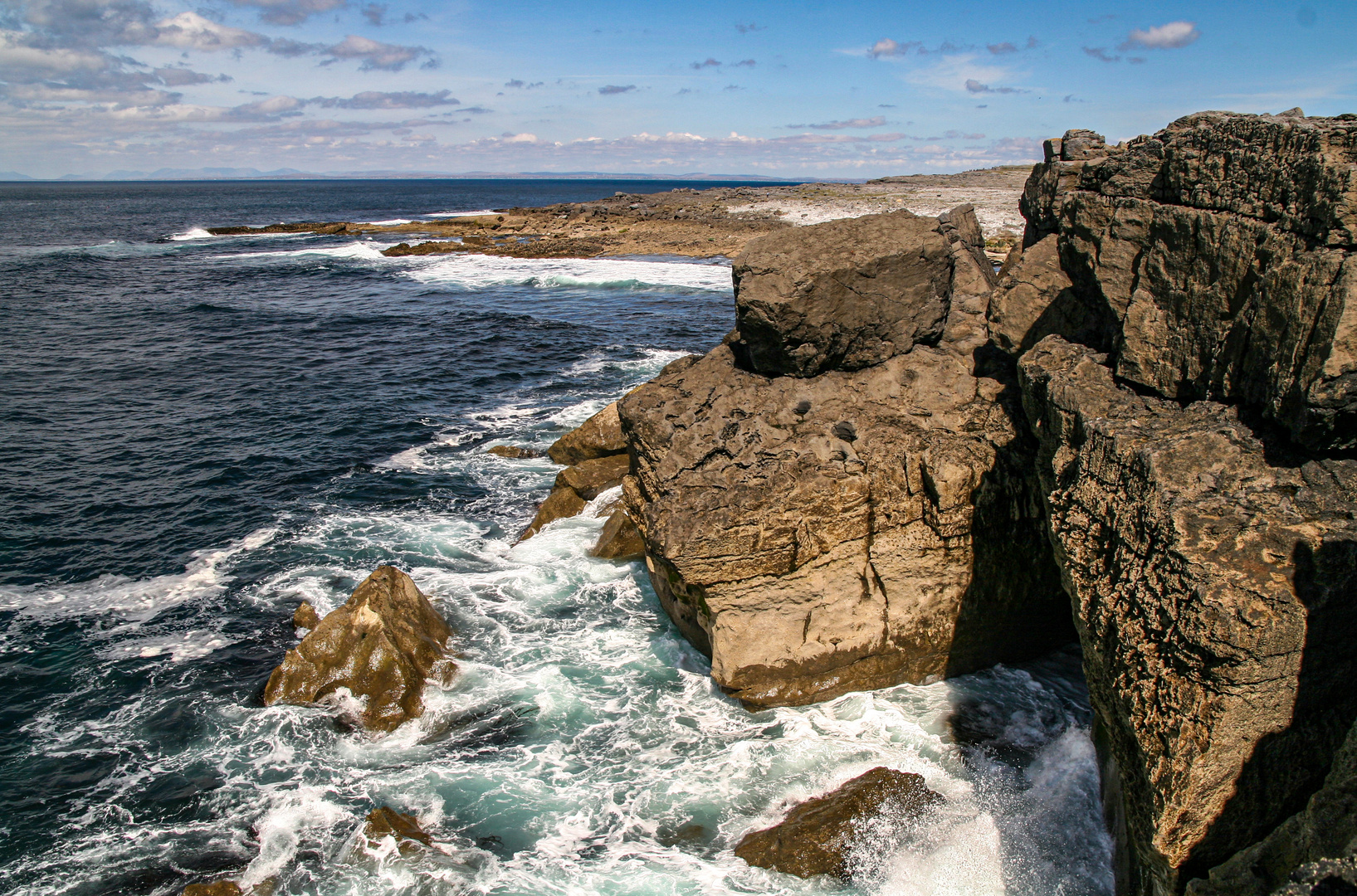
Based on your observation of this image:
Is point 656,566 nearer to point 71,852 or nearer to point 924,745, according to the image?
point 924,745

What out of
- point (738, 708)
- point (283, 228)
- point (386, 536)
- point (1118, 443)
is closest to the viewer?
point (1118, 443)

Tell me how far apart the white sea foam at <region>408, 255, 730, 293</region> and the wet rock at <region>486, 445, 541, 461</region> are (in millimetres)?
28495

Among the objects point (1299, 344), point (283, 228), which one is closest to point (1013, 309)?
point (1299, 344)

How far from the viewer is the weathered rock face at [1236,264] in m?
6.24

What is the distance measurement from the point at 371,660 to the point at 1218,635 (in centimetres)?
1162

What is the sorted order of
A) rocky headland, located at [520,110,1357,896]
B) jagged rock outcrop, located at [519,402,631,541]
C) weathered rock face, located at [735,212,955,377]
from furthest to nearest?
jagged rock outcrop, located at [519,402,631,541], weathered rock face, located at [735,212,955,377], rocky headland, located at [520,110,1357,896]

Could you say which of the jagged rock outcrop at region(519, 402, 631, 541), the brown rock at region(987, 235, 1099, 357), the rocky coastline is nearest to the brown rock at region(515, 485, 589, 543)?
the jagged rock outcrop at region(519, 402, 631, 541)

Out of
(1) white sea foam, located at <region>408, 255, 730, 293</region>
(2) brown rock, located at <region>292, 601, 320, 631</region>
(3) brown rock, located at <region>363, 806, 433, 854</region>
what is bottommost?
(3) brown rock, located at <region>363, 806, 433, 854</region>

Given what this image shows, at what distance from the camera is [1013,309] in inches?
465

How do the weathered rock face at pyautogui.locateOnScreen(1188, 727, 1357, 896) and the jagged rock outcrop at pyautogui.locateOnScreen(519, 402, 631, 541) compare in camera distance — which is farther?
the jagged rock outcrop at pyautogui.locateOnScreen(519, 402, 631, 541)

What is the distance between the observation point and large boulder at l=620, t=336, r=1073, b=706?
1098 cm

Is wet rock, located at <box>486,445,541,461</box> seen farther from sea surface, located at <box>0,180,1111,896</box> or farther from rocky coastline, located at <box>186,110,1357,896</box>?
rocky coastline, located at <box>186,110,1357,896</box>

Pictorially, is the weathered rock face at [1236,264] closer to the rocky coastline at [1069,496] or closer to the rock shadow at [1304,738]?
the rocky coastline at [1069,496]

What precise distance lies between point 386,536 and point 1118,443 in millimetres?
16291
